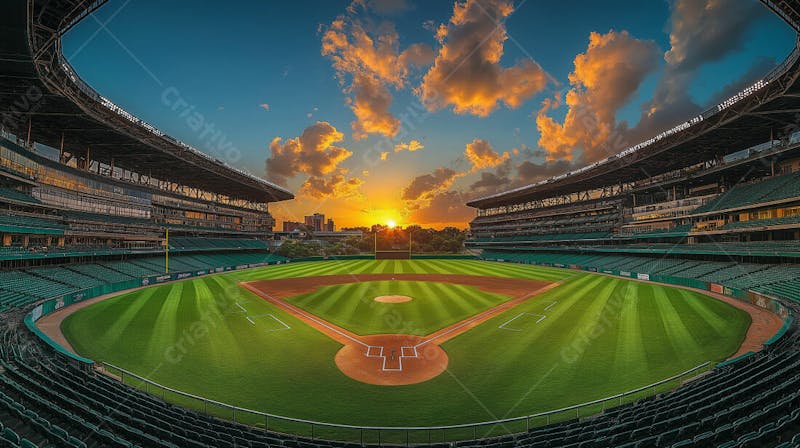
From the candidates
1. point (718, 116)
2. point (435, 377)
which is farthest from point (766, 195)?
point (435, 377)

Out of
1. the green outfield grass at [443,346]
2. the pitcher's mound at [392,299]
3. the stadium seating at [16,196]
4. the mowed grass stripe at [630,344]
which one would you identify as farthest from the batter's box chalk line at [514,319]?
the stadium seating at [16,196]

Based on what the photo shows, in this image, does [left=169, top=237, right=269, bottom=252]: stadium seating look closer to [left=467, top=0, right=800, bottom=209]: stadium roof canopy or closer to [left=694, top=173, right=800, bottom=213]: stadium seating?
[left=467, top=0, right=800, bottom=209]: stadium roof canopy

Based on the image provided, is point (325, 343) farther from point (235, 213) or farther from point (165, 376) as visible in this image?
point (235, 213)

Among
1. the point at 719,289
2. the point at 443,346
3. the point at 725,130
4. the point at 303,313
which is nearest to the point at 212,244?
the point at 303,313

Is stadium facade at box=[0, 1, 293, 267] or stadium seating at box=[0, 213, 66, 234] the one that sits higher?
stadium facade at box=[0, 1, 293, 267]

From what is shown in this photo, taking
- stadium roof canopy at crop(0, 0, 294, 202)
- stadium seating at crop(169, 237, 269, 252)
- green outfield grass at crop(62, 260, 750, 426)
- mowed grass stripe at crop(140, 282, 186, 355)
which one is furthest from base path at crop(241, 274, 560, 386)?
stadium seating at crop(169, 237, 269, 252)

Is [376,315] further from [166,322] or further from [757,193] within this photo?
[757,193]
